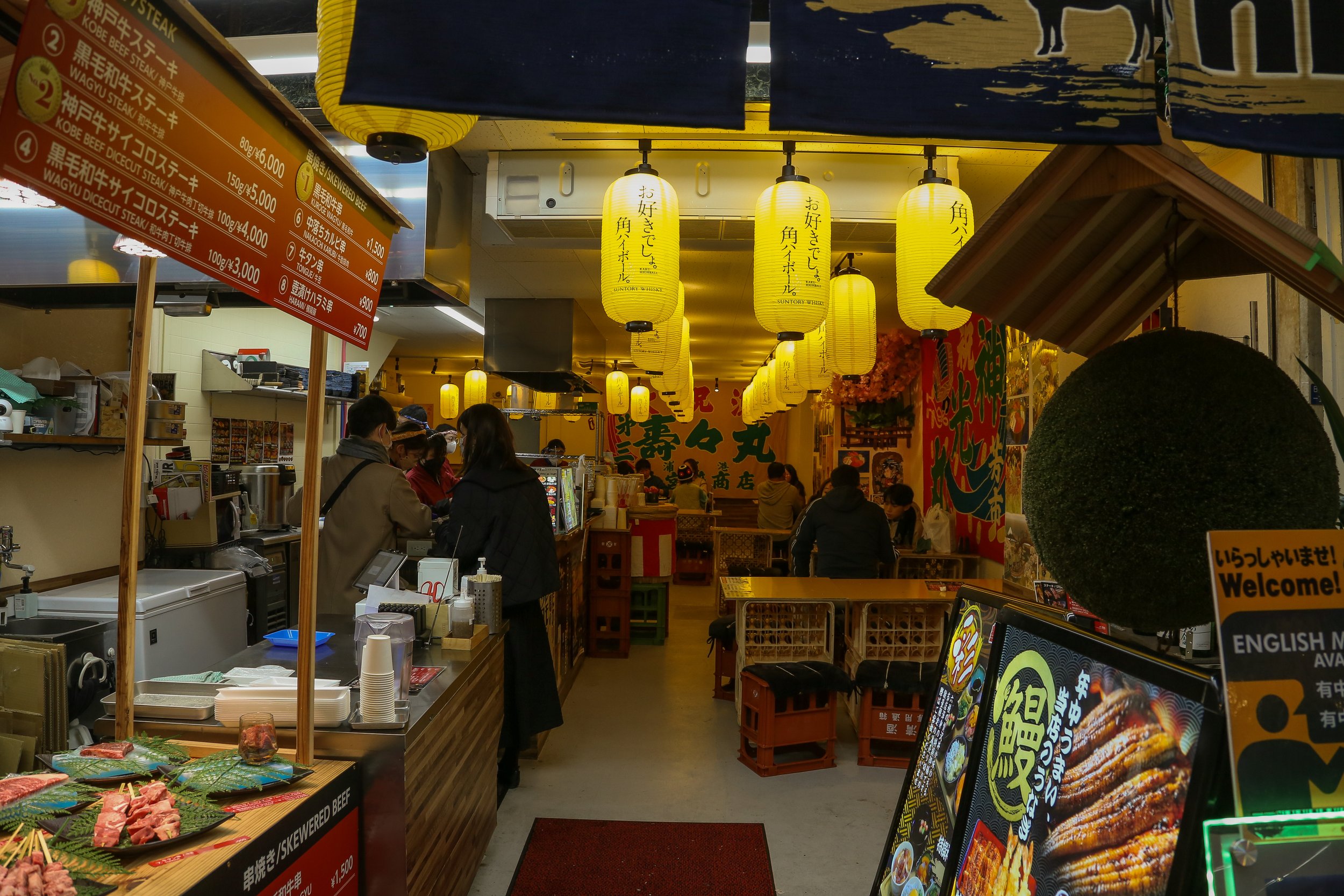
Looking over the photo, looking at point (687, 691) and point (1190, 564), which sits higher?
point (1190, 564)

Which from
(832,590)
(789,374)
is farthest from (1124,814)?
(789,374)

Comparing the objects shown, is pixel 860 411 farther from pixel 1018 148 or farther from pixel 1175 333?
pixel 1175 333

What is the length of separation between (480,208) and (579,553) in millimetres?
2708

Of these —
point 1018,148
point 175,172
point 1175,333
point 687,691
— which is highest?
point 1018,148

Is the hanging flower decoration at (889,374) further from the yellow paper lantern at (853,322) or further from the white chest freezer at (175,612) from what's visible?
the white chest freezer at (175,612)

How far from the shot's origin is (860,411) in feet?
33.9

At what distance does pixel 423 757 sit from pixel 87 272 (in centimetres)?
331

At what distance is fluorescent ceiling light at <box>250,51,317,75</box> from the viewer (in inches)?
144

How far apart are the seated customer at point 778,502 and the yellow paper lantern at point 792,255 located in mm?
6363

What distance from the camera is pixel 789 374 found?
23.2 ft

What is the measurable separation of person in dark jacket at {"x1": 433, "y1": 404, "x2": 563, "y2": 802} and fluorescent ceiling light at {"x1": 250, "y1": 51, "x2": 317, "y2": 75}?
1698 millimetres

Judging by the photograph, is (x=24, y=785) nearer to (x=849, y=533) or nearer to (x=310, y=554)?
(x=310, y=554)

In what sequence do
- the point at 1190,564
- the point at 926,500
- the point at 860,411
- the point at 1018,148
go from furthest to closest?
1. the point at 860,411
2. the point at 926,500
3. the point at 1018,148
4. the point at 1190,564

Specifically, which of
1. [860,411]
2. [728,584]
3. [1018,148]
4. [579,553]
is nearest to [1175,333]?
[1018,148]
